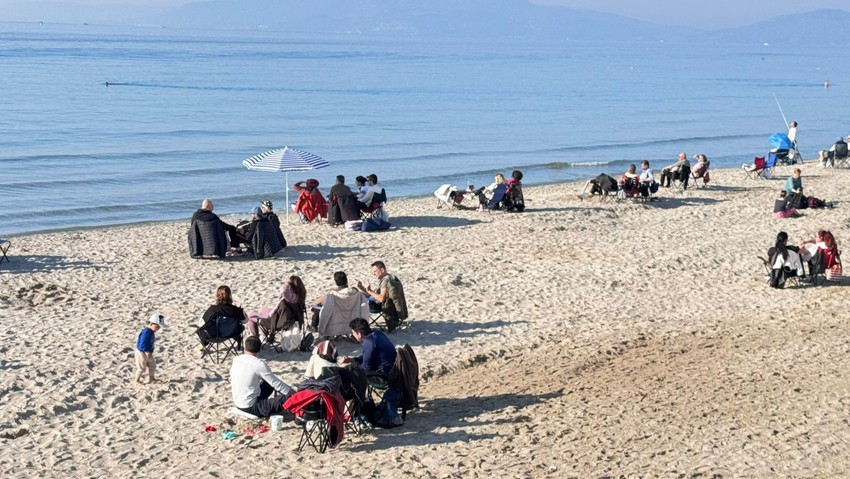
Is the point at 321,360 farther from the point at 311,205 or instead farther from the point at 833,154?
the point at 833,154

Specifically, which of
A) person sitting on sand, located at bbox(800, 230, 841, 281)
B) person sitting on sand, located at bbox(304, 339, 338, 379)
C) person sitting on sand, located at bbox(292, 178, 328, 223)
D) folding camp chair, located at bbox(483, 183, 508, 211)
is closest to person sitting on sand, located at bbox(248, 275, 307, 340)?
person sitting on sand, located at bbox(304, 339, 338, 379)

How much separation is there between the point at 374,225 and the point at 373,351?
9.62 metres

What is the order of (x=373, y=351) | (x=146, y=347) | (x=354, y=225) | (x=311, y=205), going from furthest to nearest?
(x=311, y=205) → (x=354, y=225) → (x=146, y=347) → (x=373, y=351)

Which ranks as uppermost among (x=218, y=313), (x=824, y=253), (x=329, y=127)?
(x=329, y=127)

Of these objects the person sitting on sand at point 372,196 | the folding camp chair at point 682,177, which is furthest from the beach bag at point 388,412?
the folding camp chair at point 682,177

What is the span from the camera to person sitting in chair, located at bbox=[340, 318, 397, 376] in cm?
983

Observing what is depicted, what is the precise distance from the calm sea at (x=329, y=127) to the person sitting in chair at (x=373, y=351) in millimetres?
14878

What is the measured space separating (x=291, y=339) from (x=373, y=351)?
7.68 ft

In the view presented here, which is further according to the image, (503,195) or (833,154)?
(833,154)

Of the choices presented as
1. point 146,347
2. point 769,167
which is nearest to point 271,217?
point 146,347

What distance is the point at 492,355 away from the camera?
1206 cm

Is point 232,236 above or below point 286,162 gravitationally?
below

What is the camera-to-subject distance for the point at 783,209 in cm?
2092

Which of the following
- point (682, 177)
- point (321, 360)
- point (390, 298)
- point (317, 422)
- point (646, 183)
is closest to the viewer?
point (317, 422)
